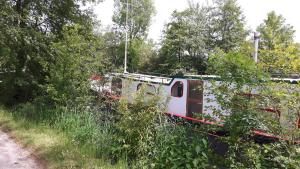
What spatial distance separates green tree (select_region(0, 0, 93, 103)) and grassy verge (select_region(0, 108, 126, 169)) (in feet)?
11.8

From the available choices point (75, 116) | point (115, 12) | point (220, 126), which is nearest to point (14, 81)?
point (75, 116)

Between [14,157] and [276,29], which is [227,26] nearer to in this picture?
[276,29]

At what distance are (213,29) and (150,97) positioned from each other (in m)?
32.0

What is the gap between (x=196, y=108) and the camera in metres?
11.2

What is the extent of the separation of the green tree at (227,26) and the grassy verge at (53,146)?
29.5m

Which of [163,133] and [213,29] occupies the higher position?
[213,29]

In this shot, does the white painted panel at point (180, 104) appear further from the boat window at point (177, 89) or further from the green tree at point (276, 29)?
the green tree at point (276, 29)

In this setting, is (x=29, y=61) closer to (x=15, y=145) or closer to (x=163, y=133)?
(x=15, y=145)

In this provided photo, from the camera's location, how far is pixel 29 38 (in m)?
12.3

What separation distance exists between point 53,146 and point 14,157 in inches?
28.9

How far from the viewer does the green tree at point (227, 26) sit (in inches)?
1409

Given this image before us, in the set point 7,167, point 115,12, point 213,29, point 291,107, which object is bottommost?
point 7,167

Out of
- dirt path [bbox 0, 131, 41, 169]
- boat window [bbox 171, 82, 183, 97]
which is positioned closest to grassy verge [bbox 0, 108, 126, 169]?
dirt path [bbox 0, 131, 41, 169]

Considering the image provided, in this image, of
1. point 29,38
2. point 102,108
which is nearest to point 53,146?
point 102,108
